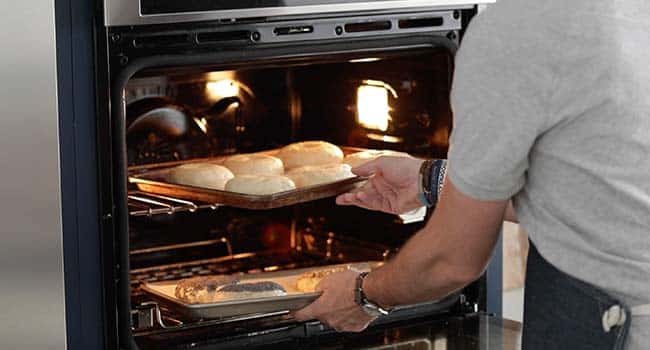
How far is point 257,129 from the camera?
212 centimetres

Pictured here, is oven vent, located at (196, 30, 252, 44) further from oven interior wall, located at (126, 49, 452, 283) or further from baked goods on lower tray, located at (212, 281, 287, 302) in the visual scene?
baked goods on lower tray, located at (212, 281, 287, 302)

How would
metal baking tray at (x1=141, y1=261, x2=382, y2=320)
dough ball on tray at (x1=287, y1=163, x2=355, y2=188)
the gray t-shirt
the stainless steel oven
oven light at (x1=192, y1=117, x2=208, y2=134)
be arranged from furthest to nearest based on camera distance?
1. oven light at (x1=192, y1=117, x2=208, y2=134)
2. dough ball on tray at (x1=287, y1=163, x2=355, y2=188)
3. metal baking tray at (x1=141, y1=261, x2=382, y2=320)
4. the stainless steel oven
5. the gray t-shirt

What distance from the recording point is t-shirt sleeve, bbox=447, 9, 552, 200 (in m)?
1.16

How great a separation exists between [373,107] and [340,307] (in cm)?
56

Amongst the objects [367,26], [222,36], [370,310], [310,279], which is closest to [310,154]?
[310,279]

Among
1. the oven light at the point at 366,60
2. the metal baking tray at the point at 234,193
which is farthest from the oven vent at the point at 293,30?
the metal baking tray at the point at 234,193

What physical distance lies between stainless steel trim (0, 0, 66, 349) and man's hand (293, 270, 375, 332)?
32 cm

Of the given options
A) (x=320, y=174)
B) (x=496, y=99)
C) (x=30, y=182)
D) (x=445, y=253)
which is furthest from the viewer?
(x=320, y=174)

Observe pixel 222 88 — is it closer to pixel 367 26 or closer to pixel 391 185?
pixel 367 26

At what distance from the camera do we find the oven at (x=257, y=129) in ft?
5.21

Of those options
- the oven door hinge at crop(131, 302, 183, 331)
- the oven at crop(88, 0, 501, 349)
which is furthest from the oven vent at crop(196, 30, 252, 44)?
the oven door hinge at crop(131, 302, 183, 331)

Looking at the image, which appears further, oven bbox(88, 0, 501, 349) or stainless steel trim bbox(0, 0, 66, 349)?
oven bbox(88, 0, 501, 349)

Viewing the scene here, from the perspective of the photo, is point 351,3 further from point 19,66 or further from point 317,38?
point 19,66

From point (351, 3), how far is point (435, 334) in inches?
20.3
